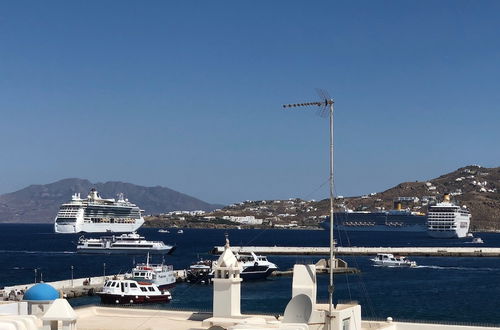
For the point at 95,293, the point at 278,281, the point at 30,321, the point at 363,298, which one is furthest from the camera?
→ the point at 278,281

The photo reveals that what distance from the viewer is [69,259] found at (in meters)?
120

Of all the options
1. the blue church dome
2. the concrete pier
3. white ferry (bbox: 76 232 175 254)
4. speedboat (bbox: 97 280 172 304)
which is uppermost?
the blue church dome

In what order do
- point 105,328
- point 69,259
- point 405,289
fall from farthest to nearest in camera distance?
point 69,259 → point 405,289 → point 105,328

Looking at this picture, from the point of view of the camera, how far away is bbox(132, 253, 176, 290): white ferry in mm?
67750

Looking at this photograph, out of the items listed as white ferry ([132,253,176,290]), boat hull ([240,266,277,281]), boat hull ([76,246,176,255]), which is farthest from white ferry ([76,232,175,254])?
white ferry ([132,253,176,290])

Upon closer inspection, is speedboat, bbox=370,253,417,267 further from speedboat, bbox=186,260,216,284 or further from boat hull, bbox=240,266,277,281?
speedboat, bbox=186,260,216,284

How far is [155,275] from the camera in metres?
68.3

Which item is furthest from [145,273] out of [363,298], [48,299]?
[48,299]

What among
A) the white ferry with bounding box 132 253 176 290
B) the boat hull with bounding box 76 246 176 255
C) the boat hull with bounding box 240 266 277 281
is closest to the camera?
the white ferry with bounding box 132 253 176 290

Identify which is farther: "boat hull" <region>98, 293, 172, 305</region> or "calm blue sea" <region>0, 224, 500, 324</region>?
"calm blue sea" <region>0, 224, 500, 324</region>

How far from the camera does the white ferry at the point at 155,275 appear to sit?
67750mm

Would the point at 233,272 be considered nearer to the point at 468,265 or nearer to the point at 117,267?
the point at 117,267

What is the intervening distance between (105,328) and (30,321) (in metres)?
5.82

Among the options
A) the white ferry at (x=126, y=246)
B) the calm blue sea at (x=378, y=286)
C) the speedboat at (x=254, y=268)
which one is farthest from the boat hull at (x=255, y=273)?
the white ferry at (x=126, y=246)
